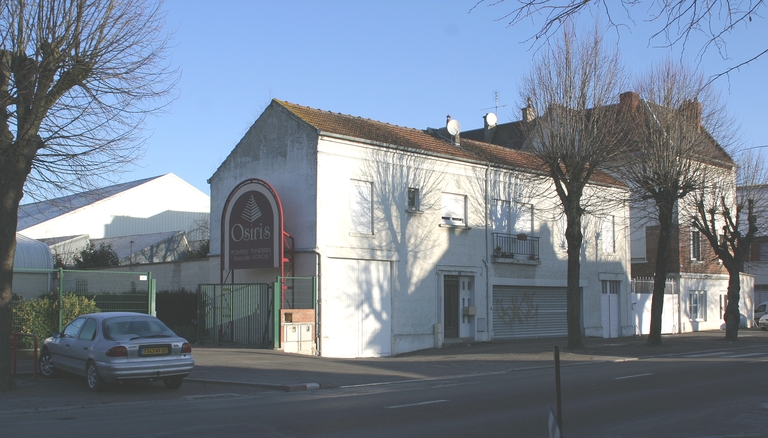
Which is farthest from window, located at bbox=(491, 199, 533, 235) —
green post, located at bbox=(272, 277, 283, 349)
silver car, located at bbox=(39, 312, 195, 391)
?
silver car, located at bbox=(39, 312, 195, 391)

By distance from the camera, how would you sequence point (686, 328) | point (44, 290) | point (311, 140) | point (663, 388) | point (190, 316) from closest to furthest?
1. point (663, 388)
2. point (44, 290)
3. point (311, 140)
4. point (190, 316)
5. point (686, 328)

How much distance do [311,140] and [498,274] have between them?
9336 millimetres

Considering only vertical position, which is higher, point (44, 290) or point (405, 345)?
point (44, 290)

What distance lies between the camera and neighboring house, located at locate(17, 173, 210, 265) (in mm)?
39625

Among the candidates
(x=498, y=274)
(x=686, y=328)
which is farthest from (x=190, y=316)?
(x=686, y=328)

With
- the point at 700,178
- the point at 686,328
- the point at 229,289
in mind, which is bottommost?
the point at 686,328

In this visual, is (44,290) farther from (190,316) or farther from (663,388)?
(663,388)

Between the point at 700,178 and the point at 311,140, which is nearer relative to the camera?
the point at 311,140

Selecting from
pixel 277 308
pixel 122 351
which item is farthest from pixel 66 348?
pixel 277 308

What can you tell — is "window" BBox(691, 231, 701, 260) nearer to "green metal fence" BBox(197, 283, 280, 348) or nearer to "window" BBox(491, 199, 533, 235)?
"window" BBox(491, 199, 533, 235)

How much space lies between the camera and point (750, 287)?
42.4 m

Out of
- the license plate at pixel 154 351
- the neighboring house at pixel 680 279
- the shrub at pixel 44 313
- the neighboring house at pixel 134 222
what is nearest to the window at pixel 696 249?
the neighboring house at pixel 680 279

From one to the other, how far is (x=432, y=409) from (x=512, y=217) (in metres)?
17.8

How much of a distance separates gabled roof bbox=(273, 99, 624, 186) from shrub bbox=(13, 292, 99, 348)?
844 centimetres
